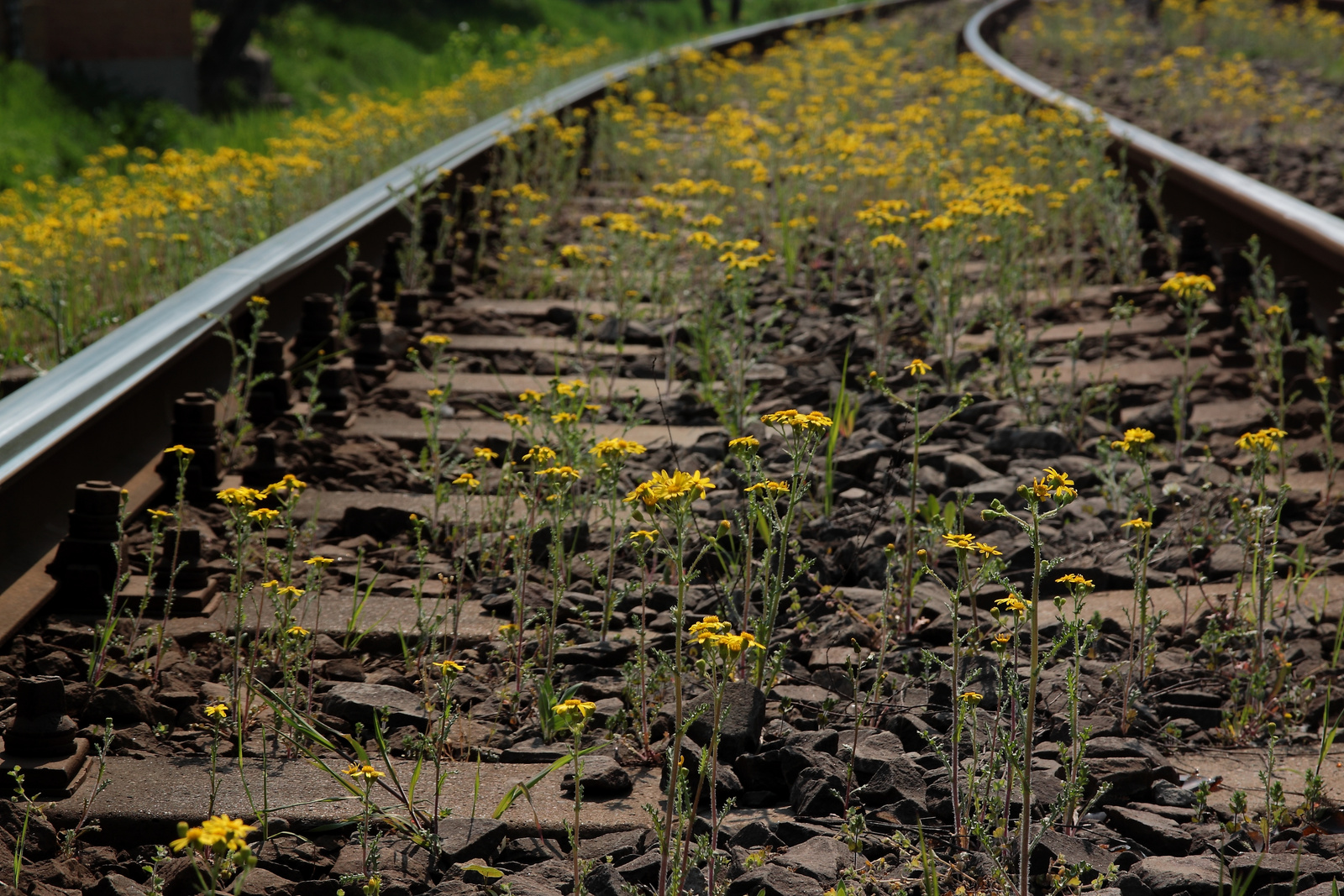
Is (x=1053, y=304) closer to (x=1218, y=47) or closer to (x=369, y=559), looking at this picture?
(x=369, y=559)

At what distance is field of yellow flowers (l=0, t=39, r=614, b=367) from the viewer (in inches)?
222

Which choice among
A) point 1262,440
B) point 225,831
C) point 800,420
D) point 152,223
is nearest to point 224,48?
point 152,223

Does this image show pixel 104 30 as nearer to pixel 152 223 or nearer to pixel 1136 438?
pixel 152 223

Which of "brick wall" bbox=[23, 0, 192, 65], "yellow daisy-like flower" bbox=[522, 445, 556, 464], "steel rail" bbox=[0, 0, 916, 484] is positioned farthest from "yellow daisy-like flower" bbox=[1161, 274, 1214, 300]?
"brick wall" bbox=[23, 0, 192, 65]

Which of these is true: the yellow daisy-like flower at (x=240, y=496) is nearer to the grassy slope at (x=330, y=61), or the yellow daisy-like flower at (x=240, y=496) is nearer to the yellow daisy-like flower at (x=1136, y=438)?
the yellow daisy-like flower at (x=1136, y=438)

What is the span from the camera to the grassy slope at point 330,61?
1263 cm

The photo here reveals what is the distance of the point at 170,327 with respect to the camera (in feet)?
13.6

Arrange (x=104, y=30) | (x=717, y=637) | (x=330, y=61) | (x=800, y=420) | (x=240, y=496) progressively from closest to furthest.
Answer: (x=717, y=637), (x=800, y=420), (x=240, y=496), (x=104, y=30), (x=330, y=61)

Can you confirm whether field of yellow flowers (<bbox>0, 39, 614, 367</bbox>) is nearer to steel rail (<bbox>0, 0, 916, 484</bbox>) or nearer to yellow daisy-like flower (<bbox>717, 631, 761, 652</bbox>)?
steel rail (<bbox>0, 0, 916, 484</bbox>)

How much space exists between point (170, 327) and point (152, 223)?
3.28 m

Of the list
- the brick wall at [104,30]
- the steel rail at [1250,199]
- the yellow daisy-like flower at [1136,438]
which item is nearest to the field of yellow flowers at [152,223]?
the yellow daisy-like flower at [1136,438]

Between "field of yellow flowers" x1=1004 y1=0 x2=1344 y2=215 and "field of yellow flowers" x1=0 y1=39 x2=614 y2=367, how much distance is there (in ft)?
20.0

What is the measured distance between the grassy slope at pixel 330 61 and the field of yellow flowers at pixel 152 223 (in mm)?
2285

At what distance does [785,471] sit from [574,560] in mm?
810
